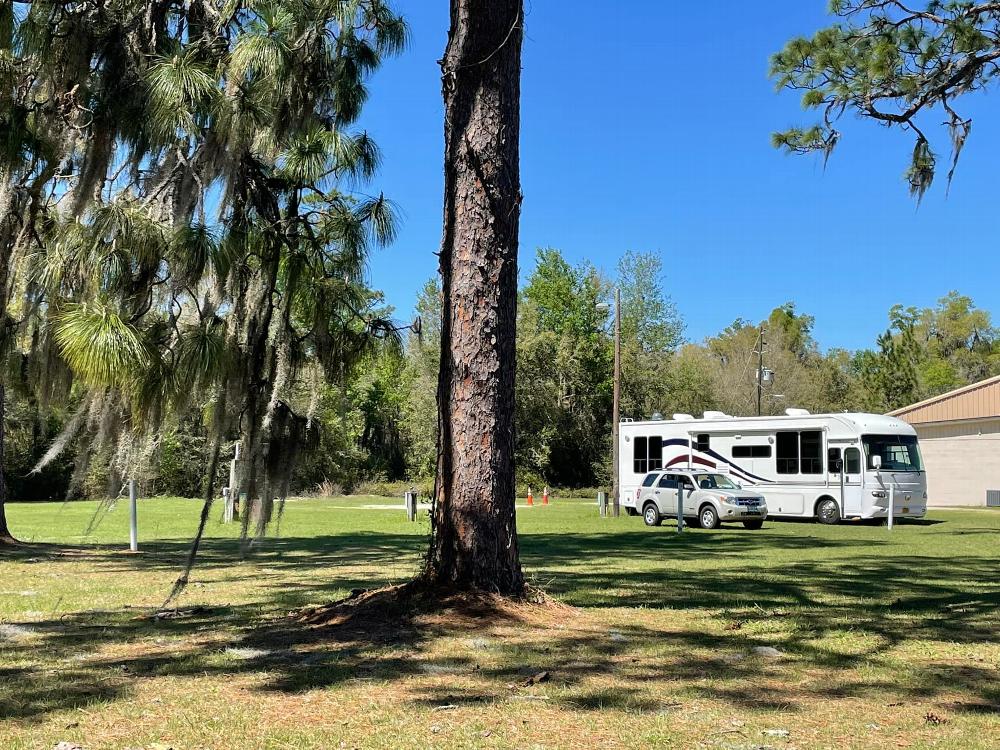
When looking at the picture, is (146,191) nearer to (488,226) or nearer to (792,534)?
(488,226)

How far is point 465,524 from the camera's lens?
7.12 m

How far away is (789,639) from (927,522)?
66.7 feet

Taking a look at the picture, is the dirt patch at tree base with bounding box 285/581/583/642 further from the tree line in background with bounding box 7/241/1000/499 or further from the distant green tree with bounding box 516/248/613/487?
the distant green tree with bounding box 516/248/613/487

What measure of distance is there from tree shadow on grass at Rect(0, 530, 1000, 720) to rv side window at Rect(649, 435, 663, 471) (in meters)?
16.8

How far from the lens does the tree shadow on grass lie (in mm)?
5125

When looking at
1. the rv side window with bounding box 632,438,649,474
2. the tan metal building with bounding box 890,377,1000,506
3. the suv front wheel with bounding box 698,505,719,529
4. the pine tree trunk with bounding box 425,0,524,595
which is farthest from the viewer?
the tan metal building with bounding box 890,377,1000,506

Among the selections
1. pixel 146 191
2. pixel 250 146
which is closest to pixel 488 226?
pixel 250 146

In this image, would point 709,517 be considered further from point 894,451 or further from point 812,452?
point 894,451

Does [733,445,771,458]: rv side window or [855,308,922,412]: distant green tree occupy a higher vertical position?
[855,308,922,412]: distant green tree

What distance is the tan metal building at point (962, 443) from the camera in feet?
118

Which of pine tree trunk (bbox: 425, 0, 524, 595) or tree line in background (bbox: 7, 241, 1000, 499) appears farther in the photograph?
tree line in background (bbox: 7, 241, 1000, 499)

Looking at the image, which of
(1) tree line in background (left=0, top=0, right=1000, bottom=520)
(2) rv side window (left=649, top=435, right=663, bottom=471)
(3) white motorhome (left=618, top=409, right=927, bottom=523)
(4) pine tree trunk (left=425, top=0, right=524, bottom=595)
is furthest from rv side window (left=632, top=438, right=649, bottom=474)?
(4) pine tree trunk (left=425, top=0, right=524, bottom=595)

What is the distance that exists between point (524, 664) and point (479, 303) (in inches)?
108

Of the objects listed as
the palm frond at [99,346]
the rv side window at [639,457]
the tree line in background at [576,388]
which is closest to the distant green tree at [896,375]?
the tree line in background at [576,388]
